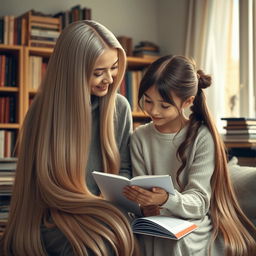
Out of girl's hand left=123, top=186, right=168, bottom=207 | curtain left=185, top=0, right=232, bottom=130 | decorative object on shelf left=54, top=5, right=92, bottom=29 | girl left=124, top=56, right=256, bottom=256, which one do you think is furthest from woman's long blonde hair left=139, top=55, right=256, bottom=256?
decorative object on shelf left=54, top=5, right=92, bottom=29

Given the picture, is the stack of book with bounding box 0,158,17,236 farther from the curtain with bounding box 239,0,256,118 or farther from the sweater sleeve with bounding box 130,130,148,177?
the curtain with bounding box 239,0,256,118

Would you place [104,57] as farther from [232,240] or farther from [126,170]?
[232,240]

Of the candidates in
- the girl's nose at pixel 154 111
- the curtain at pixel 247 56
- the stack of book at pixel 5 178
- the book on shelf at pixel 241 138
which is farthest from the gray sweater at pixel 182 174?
the curtain at pixel 247 56

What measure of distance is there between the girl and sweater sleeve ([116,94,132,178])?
0.05 m

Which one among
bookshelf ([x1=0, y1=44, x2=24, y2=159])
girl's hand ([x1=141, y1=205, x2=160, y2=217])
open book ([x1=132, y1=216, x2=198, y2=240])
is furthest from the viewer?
bookshelf ([x1=0, y1=44, x2=24, y2=159])

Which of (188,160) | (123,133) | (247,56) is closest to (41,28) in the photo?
(247,56)

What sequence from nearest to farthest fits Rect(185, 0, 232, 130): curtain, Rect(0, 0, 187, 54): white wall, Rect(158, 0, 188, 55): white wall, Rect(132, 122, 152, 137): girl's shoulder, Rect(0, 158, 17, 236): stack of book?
Rect(132, 122, 152, 137): girl's shoulder, Rect(0, 158, 17, 236): stack of book, Rect(185, 0, 232, 130): curtain, Rect(0, 0, 187, 54): white wall, Rect(158, 0, 188, 55): white wall

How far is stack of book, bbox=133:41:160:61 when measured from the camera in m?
4.17

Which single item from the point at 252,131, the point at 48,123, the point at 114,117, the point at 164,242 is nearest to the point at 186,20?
the point at 252,131

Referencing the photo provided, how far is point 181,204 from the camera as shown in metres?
1.71

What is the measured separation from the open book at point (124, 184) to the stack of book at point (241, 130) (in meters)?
1.17

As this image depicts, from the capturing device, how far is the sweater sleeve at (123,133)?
2029mm

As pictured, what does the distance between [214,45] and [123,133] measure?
76.1 inches

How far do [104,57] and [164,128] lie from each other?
0.34m
